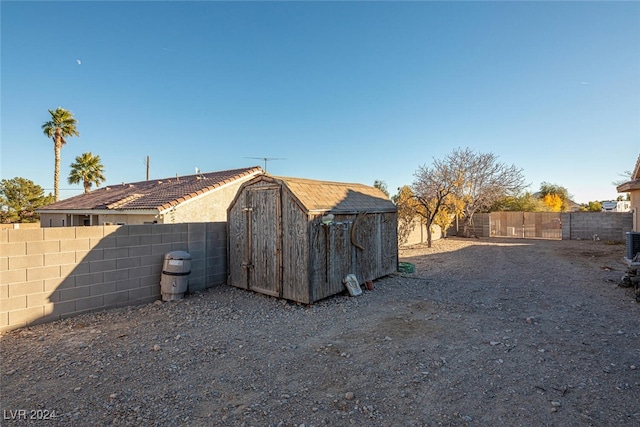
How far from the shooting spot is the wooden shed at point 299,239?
5.83 m

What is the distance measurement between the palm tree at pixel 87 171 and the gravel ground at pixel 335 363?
22417 mm

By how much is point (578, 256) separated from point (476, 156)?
1023 cm

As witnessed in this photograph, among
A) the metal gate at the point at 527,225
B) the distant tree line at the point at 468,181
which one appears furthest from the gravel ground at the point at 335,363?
the metal gate at the point at 527,225

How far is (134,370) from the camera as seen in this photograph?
10.8 feet

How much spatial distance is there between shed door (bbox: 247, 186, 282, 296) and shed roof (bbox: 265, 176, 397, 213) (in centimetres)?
55

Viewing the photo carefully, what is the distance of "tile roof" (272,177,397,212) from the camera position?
6.15 meters

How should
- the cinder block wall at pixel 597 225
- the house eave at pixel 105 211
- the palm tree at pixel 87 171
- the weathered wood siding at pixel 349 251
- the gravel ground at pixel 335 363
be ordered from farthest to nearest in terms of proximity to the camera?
the palm tree at pixel 87 171, the cinder block wall at pixel 597 225, the house eave at pixel 105 211, the weathered wood siding at pixel 349 251, the gravel ground at pixel 335 363

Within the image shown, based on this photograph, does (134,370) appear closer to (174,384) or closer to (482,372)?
(174,384)

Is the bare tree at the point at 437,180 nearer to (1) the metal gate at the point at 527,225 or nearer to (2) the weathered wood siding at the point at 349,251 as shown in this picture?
(1) the metal gate at the point at 527,225

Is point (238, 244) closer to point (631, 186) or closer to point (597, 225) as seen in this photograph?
point (631, 186)

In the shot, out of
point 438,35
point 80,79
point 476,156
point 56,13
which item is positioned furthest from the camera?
point 476,156

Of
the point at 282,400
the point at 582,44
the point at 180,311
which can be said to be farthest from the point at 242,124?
the point at 282,400

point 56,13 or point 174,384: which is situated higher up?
point 56,13

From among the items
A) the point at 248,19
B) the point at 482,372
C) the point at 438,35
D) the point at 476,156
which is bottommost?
the point at 482,372
